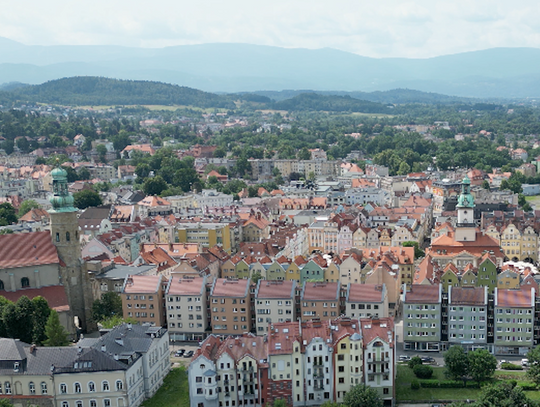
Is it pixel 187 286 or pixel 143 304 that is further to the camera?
pixel 143 304

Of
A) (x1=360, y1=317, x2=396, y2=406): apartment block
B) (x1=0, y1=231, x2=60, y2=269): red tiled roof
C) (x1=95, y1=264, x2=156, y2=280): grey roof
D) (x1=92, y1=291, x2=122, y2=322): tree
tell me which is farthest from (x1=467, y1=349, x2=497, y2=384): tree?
(x1=0, y1=231, x2=60, y2=269): red tiled roof

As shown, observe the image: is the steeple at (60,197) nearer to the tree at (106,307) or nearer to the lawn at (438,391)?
the tree at (106,307)

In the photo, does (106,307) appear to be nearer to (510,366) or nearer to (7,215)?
(510,366)

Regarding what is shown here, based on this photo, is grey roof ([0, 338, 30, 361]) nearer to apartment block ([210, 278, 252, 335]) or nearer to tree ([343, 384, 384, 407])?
apartment block ([210, 278, 252, 335])

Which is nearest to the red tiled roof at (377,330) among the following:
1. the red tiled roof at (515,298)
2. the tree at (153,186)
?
the red tiled roof at (515,298)

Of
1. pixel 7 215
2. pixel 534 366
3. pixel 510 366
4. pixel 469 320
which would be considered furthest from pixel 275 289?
pixel 7 215

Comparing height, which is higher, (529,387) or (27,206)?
(27,206)

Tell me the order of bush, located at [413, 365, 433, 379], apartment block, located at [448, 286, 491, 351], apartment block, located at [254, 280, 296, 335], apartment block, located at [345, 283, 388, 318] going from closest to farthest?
bush, located at [413, 365, 433, 379] < apartment block, located at [448, 286, 491, 351] < apartment block, located at [345, 283, 388, 318] < apartment block, located at [254, 280, 296, 335]
